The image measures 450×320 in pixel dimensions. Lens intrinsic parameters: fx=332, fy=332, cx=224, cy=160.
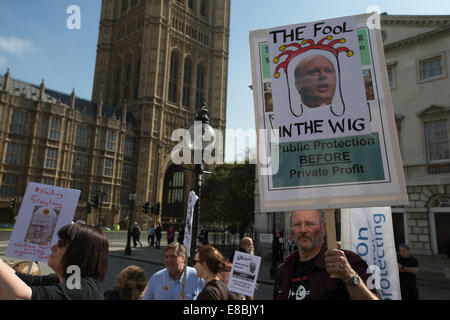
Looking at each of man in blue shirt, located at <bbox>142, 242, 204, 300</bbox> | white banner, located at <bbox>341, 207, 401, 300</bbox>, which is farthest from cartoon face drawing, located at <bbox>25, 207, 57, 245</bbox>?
white banner, located at <bbox>341, 207, 401, 300</bbox>

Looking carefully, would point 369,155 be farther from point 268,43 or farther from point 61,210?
point 61,210

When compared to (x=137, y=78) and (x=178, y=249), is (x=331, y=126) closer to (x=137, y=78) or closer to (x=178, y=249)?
(x=178, y=249)

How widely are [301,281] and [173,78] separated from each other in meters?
56.7

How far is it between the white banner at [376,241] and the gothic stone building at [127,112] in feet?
113

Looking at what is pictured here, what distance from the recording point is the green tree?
2716 cm

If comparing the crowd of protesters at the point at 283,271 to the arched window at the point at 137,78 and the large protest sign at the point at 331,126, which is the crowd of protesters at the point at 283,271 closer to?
the large protest sign at the point at 331,126

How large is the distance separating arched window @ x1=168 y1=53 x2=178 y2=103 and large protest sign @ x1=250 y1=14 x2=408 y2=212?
54.1 metres

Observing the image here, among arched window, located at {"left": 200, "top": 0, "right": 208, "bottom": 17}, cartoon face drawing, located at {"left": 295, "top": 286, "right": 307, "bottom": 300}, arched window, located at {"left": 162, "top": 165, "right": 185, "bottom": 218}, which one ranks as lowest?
cartoon face drawing, located at {"left": 295, "top": 286, "right": 307, "bottom": 300}

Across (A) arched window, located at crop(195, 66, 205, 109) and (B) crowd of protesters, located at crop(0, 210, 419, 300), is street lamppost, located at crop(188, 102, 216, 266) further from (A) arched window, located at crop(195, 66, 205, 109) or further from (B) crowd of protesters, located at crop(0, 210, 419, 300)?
(A) arched window, located at crop(195, 66, 205, 109)

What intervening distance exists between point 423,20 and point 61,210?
742 inches

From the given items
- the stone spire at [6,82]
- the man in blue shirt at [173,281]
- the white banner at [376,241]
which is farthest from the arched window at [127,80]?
the white banner at [376,241]

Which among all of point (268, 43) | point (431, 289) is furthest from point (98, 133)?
point (268, 43)

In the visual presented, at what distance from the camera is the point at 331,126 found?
2.40 metres

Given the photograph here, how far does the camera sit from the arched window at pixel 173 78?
55.6 metres
